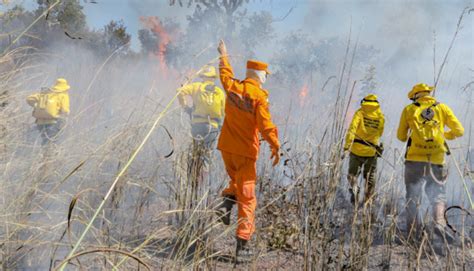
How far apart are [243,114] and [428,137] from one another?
1925 millimetres

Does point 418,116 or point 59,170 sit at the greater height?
point 418,116

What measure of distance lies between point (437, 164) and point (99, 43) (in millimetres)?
20747

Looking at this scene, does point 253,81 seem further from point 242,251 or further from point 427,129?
point 427,129

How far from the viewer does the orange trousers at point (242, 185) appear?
3.58 meters

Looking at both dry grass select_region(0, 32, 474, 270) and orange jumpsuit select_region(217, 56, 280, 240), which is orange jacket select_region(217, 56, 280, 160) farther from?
dry grass select_region(0, 32, 474, 270)

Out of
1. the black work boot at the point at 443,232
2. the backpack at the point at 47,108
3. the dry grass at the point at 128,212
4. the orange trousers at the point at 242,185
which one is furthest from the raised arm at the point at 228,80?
the backpack at the point at 47,108

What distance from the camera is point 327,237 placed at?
1960mm

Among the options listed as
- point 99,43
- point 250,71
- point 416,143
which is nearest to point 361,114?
point 416,143

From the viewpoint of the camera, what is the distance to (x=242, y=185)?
3.73 m

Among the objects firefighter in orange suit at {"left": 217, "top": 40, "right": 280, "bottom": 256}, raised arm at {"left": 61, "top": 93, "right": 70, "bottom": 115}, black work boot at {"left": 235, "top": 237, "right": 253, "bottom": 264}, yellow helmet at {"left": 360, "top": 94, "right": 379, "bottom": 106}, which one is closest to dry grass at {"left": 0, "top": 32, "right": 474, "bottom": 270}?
black work boot at {"left": 235, "top": 237, "right": 253, "bottom": 264}

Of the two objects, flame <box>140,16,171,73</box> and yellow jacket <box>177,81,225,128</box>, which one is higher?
flame <box>140,16,171,73</box>

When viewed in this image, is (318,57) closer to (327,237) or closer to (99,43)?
(99,43)

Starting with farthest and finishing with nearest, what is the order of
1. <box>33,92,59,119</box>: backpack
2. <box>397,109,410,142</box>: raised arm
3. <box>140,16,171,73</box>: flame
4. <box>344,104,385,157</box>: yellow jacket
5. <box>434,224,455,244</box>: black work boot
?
<box>140,16,171,73</box>: flame → <box>33,92,59,119</box>: backpack → <box>344,104,385,157</box>: yellow jacket → <box>397,109,410,142</box>: raised arm → <box>434,224,455,244</box>: black work boot

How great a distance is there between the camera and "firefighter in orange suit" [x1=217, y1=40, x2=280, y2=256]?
3.67m
